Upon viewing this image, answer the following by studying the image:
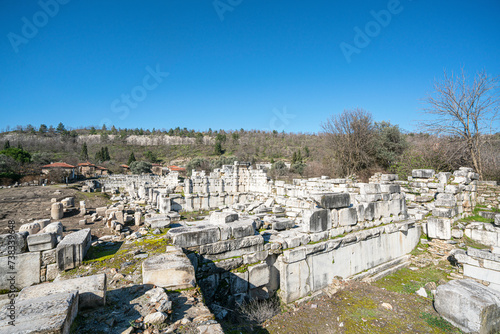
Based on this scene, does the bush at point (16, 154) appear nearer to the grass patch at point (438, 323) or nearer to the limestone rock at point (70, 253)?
the limestone rock at point (70, 253)

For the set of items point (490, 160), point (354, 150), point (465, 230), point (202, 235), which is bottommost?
point (465, 230)

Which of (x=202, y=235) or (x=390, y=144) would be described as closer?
(x=202, y=235)

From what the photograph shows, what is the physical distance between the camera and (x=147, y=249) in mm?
4207

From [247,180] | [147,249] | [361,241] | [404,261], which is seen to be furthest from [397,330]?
[247,180]

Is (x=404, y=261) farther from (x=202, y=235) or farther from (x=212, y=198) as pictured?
(x=212, y=198)

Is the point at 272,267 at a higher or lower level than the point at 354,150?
lower

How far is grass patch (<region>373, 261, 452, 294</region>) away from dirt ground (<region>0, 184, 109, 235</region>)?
9039 millimetres

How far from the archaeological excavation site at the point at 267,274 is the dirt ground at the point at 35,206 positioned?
5252 millimetres

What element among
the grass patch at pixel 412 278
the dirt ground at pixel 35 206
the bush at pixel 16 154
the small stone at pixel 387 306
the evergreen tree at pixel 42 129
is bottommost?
the grass patch at pixel 412 278

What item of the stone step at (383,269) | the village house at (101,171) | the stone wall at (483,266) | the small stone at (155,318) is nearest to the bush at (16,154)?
the village house at (101,171)

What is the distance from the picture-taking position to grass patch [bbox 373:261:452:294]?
5371mm

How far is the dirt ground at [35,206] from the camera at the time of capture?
10.5m

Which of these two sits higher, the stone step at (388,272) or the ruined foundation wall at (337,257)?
the ruined foundation wall at (337,257)

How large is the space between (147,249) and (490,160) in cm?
1520
